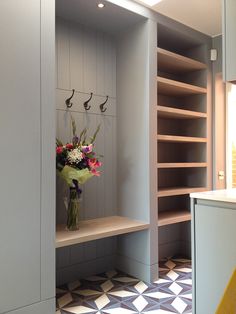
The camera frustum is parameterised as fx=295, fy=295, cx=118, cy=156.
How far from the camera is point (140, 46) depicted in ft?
9.03

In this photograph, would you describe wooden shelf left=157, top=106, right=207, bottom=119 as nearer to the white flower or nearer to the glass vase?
the white flower

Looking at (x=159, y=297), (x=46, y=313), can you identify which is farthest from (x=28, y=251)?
(x=159, y=297)

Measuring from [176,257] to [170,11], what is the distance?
261cm

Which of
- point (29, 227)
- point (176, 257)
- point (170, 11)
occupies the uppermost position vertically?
point (170, 11)

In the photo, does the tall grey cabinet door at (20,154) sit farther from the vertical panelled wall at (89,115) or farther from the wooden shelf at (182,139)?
the wooden shelf at (182,139)

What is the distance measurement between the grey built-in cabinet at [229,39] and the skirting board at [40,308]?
184cm

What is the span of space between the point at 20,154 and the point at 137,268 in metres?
1.61

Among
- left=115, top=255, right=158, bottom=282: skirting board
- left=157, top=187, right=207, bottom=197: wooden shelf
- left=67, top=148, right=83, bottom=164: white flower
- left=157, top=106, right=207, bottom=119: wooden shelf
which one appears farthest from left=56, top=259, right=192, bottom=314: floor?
left=157, top=106, right=207, bottom=119: wooden shelf

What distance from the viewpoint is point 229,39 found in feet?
5.80

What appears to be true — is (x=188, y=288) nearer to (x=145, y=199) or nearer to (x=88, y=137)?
(x=145, y=199)

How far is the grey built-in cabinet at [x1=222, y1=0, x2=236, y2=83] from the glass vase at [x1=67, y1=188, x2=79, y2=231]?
142 cm

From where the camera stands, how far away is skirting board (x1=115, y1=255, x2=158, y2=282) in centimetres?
267

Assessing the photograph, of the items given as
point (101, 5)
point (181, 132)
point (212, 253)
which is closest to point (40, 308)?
point (212, 253)

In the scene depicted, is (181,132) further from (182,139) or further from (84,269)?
(84,269)
